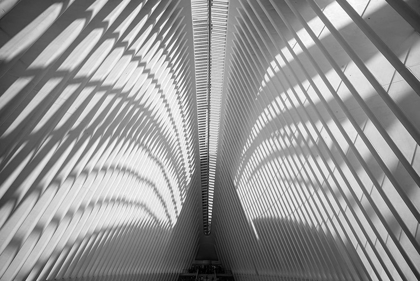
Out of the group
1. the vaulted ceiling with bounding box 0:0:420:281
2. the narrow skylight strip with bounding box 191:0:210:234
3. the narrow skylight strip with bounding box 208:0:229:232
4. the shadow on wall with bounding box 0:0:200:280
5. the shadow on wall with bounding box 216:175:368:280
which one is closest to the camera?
the shadow on wall with bounding box 0:0:200:280

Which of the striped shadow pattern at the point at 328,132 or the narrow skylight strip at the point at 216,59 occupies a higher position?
the narrow skylight strip at the point at 216,59

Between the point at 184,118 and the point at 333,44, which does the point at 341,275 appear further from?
the point at 184,118

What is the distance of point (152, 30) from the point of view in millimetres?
8352

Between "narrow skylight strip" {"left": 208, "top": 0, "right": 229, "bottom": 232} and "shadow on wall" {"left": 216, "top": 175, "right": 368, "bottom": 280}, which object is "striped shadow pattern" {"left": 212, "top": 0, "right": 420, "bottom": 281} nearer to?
"shadow on wall" {"left": 216, "top": 175, "right": 368, "bottom": 280}

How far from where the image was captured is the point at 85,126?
670cm

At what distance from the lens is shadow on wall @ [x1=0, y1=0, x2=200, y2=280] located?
4496 millimetres

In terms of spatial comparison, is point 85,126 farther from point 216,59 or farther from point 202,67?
point 202,67

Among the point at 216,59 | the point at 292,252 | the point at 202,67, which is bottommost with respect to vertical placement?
the point at 292,252

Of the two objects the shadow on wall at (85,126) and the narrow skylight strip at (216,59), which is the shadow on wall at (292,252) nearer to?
the narrow skylight strip at (216,59)

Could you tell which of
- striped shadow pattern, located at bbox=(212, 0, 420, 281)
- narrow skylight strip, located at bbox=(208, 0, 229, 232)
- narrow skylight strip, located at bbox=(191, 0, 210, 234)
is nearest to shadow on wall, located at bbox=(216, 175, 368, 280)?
striped shadow pattern, located at bbox=(212, 0, 420, 281)

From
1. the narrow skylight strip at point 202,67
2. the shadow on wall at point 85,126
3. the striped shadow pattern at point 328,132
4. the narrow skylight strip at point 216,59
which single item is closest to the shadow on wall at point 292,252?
the striped shadow pattern at point 328,132

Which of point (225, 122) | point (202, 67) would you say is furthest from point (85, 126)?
point (225, 122)

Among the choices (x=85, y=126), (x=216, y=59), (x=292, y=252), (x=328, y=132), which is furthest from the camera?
(x=216, y=59)

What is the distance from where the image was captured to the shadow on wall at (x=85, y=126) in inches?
177
